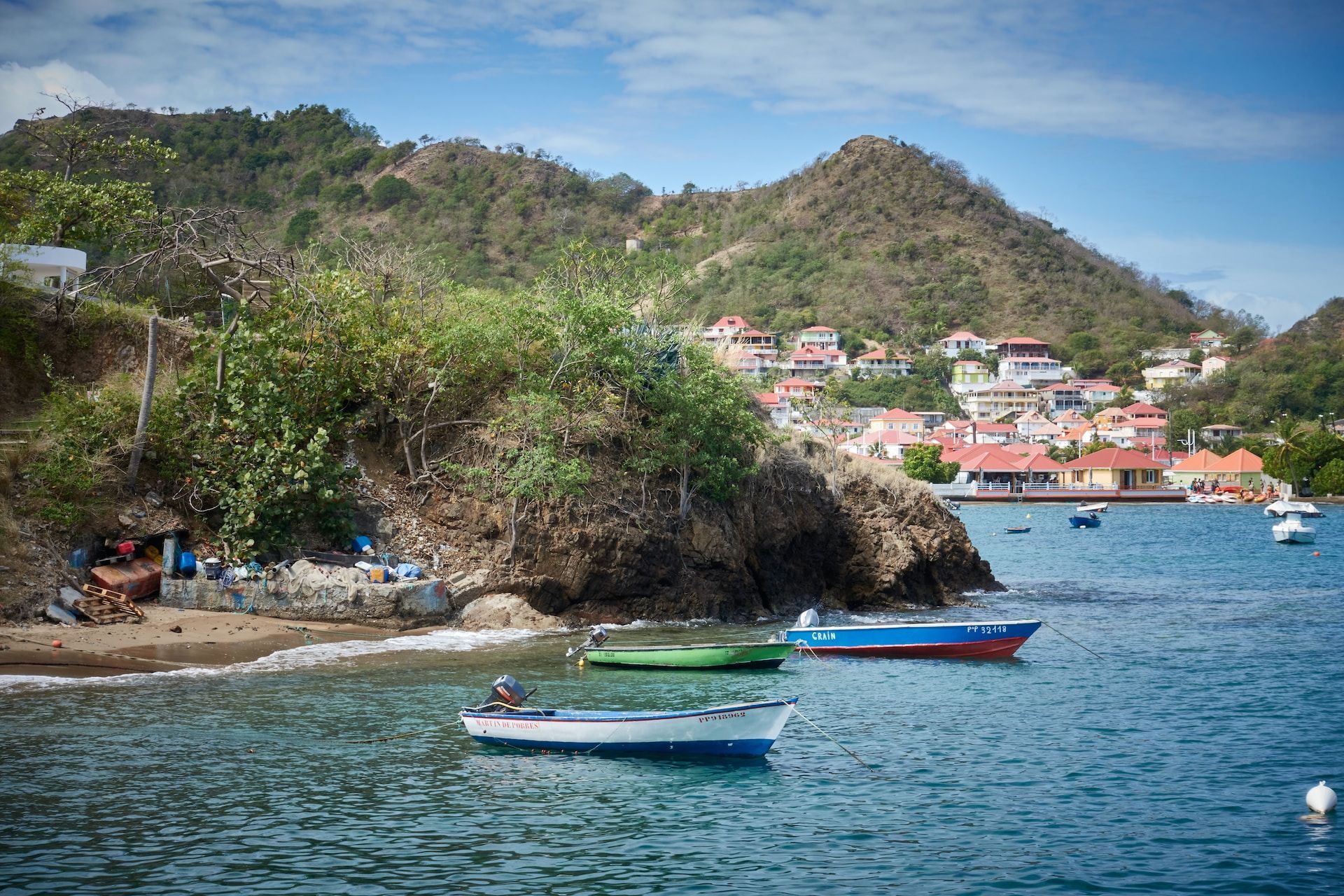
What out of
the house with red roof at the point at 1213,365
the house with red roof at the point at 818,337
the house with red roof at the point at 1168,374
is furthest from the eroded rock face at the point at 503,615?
the house with red roof at the point at 1213,365

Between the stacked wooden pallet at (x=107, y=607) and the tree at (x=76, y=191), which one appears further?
the tree at (x=76, y=191)

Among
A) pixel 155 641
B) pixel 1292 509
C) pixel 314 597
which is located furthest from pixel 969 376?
pixel 155 641

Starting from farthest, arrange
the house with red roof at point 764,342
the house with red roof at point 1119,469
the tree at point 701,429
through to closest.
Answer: the house with red roof at point 764,342, the house with red roof at point 1119,469, the tree at point 701,429

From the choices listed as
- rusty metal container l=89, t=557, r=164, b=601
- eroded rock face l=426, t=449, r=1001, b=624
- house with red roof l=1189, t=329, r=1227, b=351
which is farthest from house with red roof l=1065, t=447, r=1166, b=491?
rusty metal container l=89, t=557, r=164, b=601

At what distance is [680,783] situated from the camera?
14.1 meters

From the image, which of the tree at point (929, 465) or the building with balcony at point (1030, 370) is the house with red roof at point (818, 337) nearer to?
the building with balcony at point (1030, 370)

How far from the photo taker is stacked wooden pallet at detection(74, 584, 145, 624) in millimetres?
20984

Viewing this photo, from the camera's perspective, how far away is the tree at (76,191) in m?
29.6

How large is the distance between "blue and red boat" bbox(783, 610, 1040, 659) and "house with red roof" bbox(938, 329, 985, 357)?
401 feet

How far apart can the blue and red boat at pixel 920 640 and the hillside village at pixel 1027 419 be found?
210ft

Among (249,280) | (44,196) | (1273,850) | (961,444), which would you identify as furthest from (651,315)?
(961,444)

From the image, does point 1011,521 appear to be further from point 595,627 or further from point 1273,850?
point 1273,850

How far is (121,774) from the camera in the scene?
13.4m

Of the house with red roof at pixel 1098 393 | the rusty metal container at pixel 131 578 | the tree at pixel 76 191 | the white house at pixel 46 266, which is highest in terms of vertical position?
the house with red roof at pixel 1098 393
